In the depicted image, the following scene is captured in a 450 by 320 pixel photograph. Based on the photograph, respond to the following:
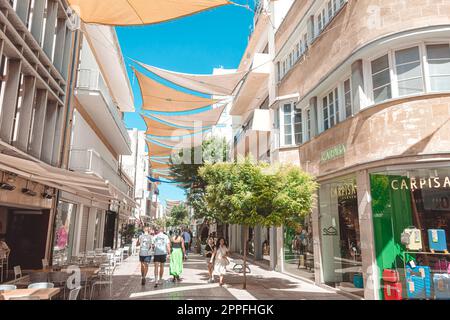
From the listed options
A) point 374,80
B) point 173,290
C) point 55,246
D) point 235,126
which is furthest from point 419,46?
point 235,126

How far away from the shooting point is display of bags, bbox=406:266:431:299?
780 cm

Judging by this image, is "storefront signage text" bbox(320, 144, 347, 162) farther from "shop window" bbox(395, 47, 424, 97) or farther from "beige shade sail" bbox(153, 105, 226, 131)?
"beige shade sail" bbox(153, 105, 226, 131)

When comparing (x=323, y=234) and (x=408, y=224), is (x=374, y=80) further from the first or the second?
(x=323, y=234)

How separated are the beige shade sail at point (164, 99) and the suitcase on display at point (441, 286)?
12.7 metres

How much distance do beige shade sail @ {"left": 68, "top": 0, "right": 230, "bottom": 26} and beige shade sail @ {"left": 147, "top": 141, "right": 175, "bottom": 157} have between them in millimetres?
16677

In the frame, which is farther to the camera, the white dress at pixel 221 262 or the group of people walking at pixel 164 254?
the white dress at pixel 221 262

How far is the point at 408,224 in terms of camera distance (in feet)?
26.9

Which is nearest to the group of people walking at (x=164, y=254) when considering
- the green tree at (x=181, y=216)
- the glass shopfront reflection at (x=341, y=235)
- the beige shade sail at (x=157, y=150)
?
the glass shopfront reflection at (x=341, y=235)

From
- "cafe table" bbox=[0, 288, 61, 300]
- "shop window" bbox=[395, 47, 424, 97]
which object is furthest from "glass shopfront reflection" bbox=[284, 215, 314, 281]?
"cafe table" bbox=[0, 288, 61, 300]

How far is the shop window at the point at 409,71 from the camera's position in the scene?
8.38 m

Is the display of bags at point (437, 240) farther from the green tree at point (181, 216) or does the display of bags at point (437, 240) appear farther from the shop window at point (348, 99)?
the green tree at point (181, 216)

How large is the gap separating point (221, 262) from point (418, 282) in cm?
595

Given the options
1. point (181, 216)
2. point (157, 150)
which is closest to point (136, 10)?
point (157, 150)
